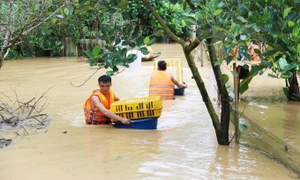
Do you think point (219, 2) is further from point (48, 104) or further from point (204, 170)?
point (48, 104)

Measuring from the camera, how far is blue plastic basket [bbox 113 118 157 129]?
6.51 metres

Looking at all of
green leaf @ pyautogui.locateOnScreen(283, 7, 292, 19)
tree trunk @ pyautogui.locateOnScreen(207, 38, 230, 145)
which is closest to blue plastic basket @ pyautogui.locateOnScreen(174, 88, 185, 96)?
tree trunk @ pyautogui.locateOnScreen(207, 38, 230, 145)

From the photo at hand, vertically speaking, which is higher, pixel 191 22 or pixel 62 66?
pixel 191 22

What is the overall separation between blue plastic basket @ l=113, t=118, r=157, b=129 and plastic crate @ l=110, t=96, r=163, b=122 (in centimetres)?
6

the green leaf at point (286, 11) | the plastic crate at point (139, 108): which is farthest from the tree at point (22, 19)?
the green leaf at point (286, 11)

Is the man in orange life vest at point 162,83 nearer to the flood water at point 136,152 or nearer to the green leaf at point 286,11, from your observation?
the flood water at point 136,152

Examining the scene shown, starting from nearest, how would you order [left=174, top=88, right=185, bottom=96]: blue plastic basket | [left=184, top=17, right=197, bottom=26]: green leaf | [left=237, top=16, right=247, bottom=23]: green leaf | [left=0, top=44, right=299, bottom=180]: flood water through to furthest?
[left=237, top=16, right=247, bottom=23]: green leaf
[left=184, top=17, right=197, bottom=26]: green leaf
[left=0, top=44, right=299, bottom=180]: flood water
[left=174, top=88, right=185, bottom=96]: blue plastic basket

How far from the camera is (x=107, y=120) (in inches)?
276

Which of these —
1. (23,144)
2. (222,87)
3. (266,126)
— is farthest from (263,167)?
(23,144)

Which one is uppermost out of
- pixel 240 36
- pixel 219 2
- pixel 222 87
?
pixel 219 2

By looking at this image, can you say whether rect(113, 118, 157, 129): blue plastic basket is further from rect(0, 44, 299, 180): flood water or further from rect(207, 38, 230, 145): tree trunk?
rect(207, 38, 230, 145): tree trunk

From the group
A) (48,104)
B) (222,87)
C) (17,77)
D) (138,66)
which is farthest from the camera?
(138,66)

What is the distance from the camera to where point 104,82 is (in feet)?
21.9

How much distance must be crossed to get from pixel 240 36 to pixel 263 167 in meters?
1.89
